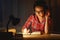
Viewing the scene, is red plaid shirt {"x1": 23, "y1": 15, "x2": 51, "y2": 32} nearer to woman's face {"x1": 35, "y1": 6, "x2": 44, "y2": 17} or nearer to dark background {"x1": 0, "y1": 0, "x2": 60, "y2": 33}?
woman's face {"x1": 35, "y1": 6, "x2": 44, "y2": 17}

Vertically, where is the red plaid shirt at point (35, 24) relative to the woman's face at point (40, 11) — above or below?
below

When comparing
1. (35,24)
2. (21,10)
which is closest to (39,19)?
(35,24)

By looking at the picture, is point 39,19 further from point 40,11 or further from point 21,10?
point 21,10

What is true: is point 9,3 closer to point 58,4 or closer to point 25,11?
point 25,11

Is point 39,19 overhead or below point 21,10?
below

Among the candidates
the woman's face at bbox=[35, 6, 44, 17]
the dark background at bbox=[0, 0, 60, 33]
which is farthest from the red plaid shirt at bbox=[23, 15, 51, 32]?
the dark background at bbox=[0, 0, 60, 33]

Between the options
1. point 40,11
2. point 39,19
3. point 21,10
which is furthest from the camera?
point 21,10

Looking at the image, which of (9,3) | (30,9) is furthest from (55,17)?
(9,3)

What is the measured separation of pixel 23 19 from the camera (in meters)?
3.32

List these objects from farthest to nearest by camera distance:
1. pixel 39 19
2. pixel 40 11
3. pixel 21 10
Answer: pixel 21 10 < pixel 39 19 < pixel 40 11

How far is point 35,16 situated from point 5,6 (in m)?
1.03

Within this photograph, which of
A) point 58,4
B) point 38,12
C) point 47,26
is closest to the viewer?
point 47,26

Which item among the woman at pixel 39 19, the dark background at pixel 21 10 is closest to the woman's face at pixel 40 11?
the woman at pixel 39 19

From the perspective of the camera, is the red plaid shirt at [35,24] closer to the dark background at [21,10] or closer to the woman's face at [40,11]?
the woman's face at [40,11]
